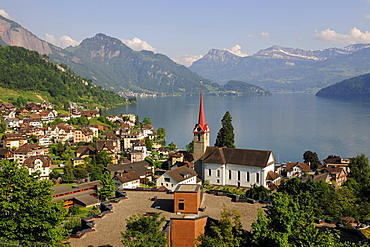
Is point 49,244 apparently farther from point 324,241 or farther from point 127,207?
point 324,241

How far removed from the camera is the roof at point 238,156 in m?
32.2

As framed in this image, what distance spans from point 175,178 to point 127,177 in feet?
20.0

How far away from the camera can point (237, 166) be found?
108 feet

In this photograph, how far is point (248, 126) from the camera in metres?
84.3

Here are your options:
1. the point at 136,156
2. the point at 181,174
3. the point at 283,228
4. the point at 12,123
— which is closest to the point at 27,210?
the point at 283,228

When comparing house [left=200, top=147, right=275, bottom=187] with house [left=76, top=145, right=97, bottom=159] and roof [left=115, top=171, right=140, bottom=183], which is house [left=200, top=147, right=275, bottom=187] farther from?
house [left=76, top=145, right=97, bottom=159]

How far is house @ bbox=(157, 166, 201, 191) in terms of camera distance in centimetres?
3206

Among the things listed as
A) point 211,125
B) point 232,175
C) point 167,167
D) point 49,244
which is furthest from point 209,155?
point 211,125

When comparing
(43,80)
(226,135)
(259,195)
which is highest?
(43,80)

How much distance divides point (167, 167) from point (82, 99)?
83867 mm

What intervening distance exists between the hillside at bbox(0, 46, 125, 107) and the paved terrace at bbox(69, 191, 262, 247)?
92113mm

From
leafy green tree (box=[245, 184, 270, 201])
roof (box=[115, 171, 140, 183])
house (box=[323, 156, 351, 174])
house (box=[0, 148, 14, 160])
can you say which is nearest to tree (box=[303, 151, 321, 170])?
house (box=[323, 156, 351, 174])

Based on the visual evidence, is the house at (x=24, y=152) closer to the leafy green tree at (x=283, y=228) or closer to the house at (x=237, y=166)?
the house at (x=237, y=166)

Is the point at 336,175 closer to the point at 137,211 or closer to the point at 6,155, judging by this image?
the point at 137,211
